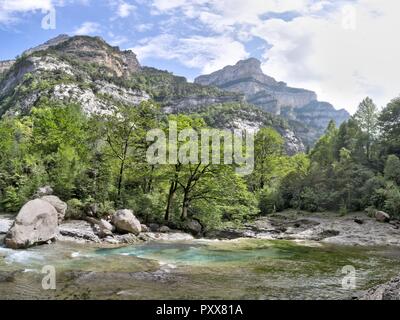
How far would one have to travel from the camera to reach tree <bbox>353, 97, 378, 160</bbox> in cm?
6350

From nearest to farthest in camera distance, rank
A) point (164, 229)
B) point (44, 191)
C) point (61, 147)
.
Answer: point (164, 229) → point (44, 191) → point (61, 147)

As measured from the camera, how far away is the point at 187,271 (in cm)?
1766

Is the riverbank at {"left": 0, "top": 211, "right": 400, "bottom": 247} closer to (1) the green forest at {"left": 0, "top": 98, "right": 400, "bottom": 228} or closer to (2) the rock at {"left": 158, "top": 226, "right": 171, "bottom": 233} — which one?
(2) the rock at {"left": 158, "top": 226, "right": 171, "bottom": 233}

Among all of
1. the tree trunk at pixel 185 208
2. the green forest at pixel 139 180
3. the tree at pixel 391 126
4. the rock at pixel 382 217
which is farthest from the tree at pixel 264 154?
the tree trunk at pixel 185 208

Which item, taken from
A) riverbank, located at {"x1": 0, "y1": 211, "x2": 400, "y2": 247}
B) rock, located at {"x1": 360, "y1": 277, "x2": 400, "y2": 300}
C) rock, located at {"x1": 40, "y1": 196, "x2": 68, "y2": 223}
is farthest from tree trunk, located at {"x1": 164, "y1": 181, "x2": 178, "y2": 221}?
rock, located at {"x1": 360, "y1": 277, "x2": 400, "y2": 300}

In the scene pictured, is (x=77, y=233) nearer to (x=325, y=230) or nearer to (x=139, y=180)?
(x=139, y=180)

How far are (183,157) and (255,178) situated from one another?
26771mm

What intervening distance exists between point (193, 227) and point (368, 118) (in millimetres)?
→ 43499

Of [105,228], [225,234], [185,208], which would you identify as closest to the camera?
[105,228]

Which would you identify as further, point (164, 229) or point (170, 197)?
point (170, 197)

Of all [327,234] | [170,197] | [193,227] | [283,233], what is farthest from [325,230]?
[170,197]

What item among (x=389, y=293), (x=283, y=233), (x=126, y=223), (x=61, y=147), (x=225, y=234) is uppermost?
(x=61, y=147)

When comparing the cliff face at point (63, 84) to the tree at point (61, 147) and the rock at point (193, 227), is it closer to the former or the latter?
the tree at point (61, 147)
